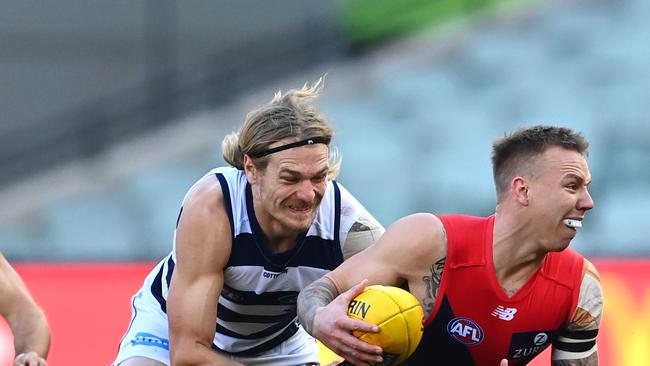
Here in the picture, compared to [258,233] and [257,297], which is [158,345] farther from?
[258,233]

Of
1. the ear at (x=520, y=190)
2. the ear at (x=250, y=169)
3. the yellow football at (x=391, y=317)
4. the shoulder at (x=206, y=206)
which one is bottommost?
the yellow football at (x=391, y=317)

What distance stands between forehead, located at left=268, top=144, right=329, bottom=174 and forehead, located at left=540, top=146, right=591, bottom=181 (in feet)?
2.83

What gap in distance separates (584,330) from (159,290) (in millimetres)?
1890

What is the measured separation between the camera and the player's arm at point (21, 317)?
16.1ft

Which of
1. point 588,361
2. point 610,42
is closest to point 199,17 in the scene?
point 610,42

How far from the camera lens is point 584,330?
473 cm

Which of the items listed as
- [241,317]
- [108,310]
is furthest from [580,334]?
[108,310]

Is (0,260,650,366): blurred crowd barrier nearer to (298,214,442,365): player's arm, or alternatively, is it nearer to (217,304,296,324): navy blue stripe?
(217,304,296,324): navy blue stripe

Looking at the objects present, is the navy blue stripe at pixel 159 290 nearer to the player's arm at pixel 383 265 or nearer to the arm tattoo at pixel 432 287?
the player's arm at pixel 383 265

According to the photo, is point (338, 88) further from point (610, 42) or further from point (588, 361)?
point (588, 361)

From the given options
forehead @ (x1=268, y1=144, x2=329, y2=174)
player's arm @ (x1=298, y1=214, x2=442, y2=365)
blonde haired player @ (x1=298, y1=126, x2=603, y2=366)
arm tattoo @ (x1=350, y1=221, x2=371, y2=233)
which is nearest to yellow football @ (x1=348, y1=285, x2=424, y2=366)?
player's arm @ (x1=298, y1=214, x2=442, y2=365)

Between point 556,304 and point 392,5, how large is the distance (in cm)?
1078

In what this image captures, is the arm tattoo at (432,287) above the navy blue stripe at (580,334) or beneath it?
above

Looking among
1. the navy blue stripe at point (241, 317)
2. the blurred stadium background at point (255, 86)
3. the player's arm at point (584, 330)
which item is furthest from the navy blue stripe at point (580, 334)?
the blurred stadium background at point (255, 86)
